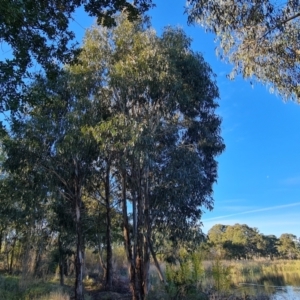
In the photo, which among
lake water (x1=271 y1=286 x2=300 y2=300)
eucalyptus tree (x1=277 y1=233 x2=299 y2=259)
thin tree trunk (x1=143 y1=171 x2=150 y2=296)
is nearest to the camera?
thin tree trunk (x1=143 y1=171 x2=150 y2=296)

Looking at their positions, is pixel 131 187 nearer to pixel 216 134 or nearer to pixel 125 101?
pixel 125 101

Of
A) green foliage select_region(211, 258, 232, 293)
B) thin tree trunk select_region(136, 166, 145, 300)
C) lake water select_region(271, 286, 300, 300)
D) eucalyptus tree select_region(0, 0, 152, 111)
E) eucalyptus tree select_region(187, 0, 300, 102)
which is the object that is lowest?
lake water select_region(271, 286, 300, 300)

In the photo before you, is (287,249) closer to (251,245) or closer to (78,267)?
(251,245)

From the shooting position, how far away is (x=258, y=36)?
21.5 feet

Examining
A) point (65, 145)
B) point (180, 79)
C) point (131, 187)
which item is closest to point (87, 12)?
point (65, 145)

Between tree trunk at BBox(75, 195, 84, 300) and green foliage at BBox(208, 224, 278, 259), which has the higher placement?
green foliage at BBox(208, 224, 278, 259)

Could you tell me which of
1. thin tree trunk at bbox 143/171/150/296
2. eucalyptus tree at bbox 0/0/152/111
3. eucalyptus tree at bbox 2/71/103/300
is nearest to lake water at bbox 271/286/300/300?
thin tree trunk at bbox 143/171/150/296

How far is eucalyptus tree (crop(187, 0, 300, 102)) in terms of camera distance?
20.4ft

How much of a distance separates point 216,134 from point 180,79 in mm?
2997

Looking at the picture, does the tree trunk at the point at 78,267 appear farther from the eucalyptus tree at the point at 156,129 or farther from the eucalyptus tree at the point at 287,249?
the eucalyptus tree at the point at 287,249

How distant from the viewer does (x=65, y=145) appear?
8.31 metres

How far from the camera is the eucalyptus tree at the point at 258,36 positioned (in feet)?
20.4

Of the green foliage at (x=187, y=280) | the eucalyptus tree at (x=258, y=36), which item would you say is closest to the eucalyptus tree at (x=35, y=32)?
the eucalyptus tree at (x=258, y=36)

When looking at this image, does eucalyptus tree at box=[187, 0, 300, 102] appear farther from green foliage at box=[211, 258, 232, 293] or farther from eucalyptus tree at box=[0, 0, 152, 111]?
green foliage at box=[211, 258, 232, 293]
